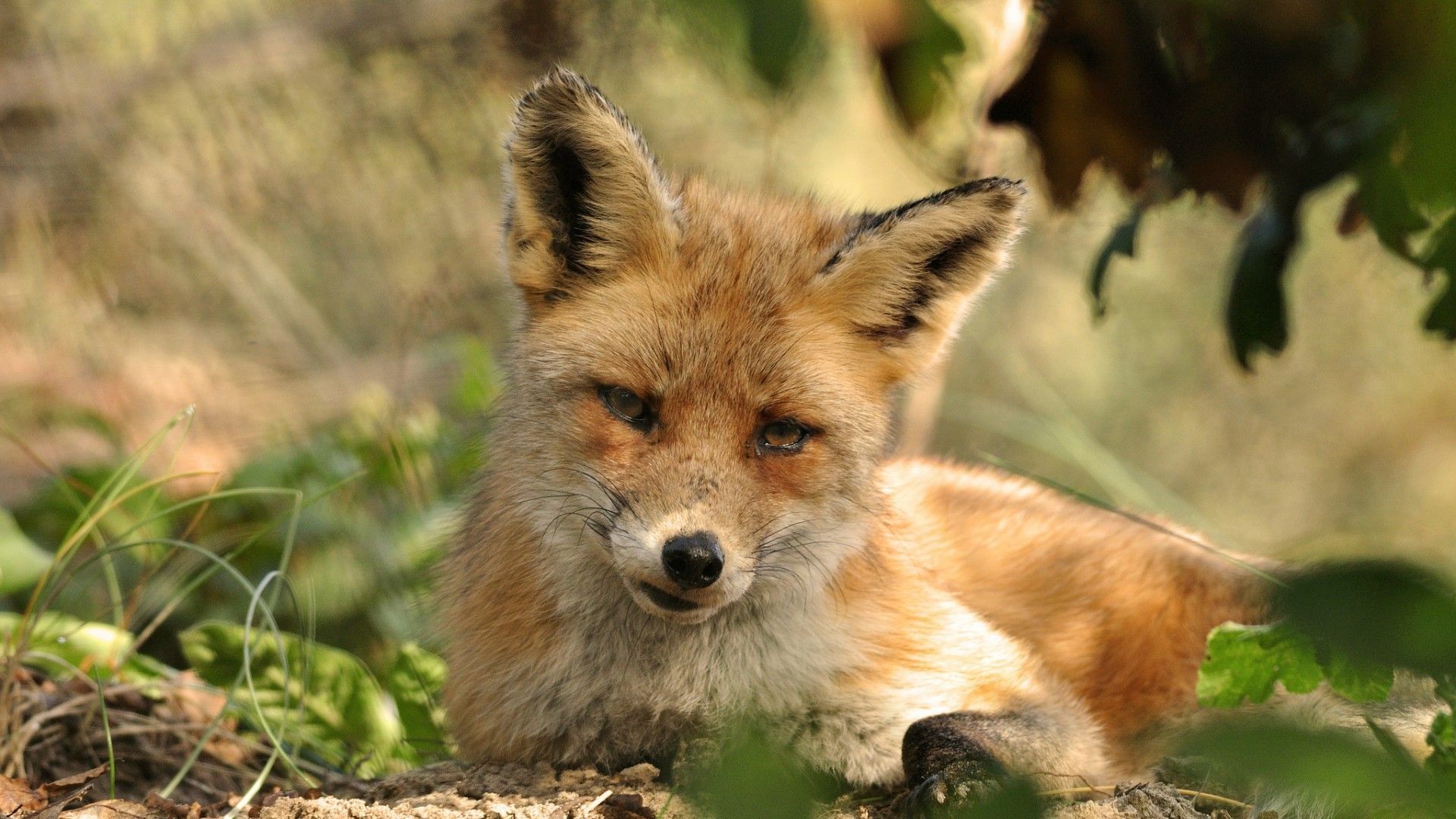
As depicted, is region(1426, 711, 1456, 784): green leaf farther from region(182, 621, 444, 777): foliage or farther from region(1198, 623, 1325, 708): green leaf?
region(182, 621, 444, 777): foliage

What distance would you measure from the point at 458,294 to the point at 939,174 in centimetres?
529

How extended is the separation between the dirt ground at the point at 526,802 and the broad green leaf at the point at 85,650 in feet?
4.27

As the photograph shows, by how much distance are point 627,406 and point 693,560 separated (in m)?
0.61

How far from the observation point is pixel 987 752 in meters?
3.22

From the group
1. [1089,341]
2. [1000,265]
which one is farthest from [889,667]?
[1089,341]

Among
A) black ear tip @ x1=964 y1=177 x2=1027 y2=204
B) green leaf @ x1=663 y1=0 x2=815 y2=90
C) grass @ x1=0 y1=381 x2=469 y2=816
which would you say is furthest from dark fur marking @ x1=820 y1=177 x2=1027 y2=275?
green leaf @ x1=663 y1=0 x2=815 y2=90

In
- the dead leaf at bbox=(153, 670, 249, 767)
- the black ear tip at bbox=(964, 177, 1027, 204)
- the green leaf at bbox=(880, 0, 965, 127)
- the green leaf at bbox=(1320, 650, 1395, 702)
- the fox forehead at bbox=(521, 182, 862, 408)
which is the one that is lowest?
the dead leaf at bbox=(153, 670, 249, 767)

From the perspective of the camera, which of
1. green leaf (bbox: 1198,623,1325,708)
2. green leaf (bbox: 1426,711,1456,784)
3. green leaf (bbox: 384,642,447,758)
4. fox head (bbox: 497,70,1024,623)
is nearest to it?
green leaf (bbox: 1426,711,1456,784)

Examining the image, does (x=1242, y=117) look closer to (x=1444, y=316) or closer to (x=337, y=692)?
(x=1444, y=316)

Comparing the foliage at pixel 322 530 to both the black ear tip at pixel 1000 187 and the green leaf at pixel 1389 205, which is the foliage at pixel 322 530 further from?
the green leaf at pixel 1389 205

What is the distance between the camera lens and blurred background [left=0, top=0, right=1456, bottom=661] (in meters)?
4.45

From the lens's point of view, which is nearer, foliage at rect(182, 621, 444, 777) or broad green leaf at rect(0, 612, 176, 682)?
broad green leaf at rect(0, 612, 176, 682)

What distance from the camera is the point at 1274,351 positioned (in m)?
3.43

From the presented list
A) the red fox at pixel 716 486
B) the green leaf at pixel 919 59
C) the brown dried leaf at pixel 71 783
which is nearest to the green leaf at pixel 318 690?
the red fox at pixel 716 486
